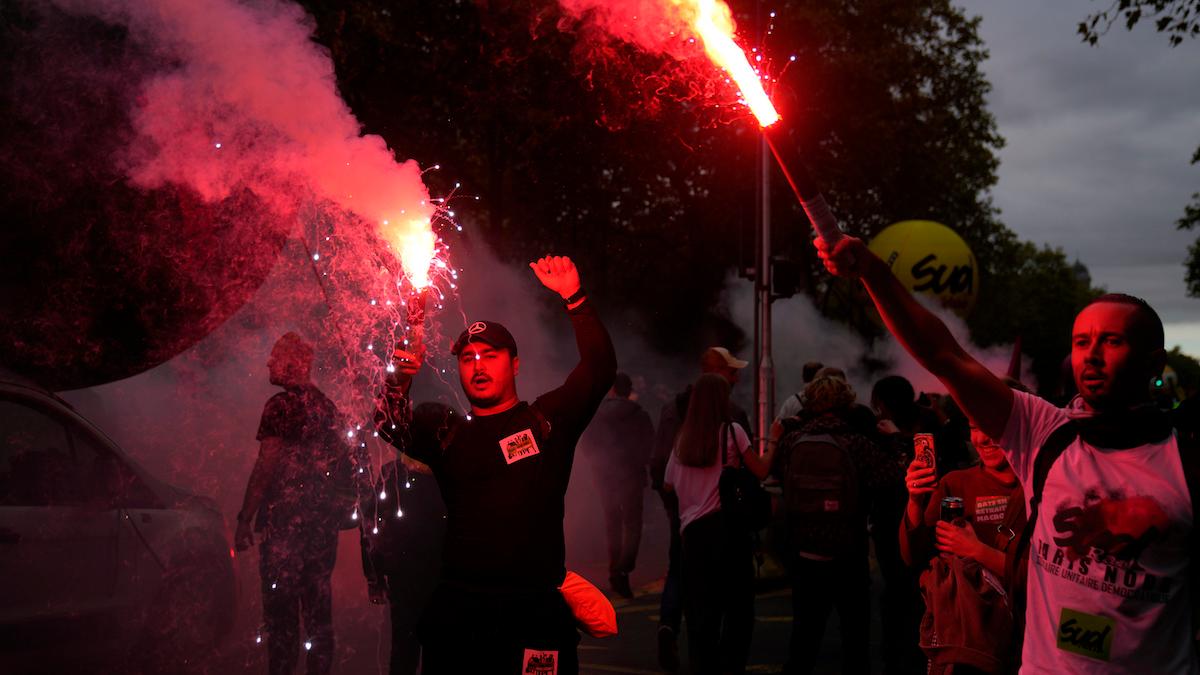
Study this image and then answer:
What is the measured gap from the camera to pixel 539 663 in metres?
3.65

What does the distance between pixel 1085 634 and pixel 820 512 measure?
3.55 meters

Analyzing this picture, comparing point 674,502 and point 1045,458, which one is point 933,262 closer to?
point 674,502


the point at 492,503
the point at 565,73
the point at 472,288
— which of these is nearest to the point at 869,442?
Answer: the point at 492,503

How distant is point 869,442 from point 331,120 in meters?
3.52

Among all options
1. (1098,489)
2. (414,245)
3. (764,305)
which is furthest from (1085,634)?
(764,305)

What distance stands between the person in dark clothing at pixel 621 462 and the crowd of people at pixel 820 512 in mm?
2736

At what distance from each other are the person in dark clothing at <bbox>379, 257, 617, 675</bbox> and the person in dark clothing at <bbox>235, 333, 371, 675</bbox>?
7.33 ft

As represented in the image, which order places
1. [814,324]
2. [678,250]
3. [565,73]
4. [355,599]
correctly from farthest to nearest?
1. [814,324]
2. [678,250]
3. [565,73]
4. [355,599]

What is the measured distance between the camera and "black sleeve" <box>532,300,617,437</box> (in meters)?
4.02

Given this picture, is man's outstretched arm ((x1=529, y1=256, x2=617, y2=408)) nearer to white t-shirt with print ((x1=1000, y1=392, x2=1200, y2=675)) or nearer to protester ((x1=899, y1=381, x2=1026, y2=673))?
protester ((x1=899, y1=381, x2=1026, y2=673))

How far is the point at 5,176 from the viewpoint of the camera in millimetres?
5387

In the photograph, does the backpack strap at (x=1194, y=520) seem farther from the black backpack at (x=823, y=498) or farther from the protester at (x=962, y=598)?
the black backpack at (x=823, y=498)

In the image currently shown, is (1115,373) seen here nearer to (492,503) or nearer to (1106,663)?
(1106,663)

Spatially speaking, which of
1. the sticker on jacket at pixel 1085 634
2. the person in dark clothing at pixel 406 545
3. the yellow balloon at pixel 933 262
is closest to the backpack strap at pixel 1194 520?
the sticker on jacket at pixel 1085 634
